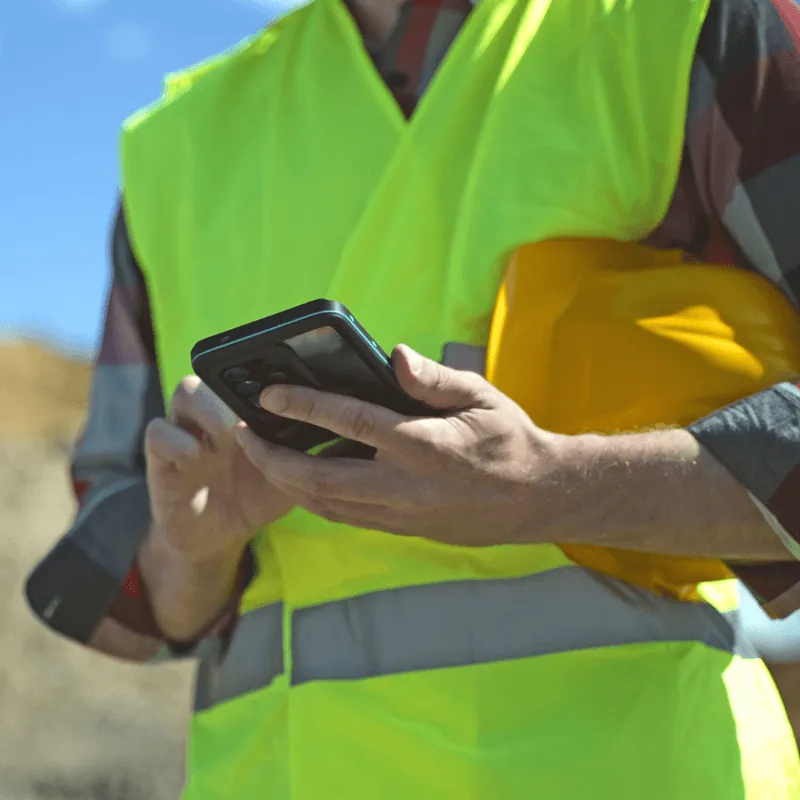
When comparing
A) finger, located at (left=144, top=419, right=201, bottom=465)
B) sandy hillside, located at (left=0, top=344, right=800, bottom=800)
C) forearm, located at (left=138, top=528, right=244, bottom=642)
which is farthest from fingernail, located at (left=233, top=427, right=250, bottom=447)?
sandy hillside, located at (left=0, top=344, right=800, bottom=800)

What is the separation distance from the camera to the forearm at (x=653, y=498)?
100 centimetres

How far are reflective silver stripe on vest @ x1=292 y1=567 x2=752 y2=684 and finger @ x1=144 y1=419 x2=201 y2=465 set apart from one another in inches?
8.8

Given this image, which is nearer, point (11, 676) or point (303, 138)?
point (303, 138)

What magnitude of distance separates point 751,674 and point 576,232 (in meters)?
0.47

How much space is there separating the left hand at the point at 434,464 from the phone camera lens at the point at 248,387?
37mm

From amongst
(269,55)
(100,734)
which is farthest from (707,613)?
(100,734)

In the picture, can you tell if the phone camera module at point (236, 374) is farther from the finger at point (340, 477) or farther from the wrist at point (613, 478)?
the wrist at point (613, 478)

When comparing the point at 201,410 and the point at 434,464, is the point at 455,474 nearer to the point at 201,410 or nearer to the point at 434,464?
the point at 434,464

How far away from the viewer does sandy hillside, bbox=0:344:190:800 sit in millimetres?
5109

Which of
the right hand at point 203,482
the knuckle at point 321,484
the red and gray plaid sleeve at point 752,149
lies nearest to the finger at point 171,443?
the right hand at point 203,482

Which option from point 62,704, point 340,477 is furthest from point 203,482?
point 62,704

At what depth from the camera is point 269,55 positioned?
4.66 ft

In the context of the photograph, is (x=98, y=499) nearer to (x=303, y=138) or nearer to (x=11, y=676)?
(x=303, y=138)

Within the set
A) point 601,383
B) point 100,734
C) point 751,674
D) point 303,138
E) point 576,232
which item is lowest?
point 100,734
